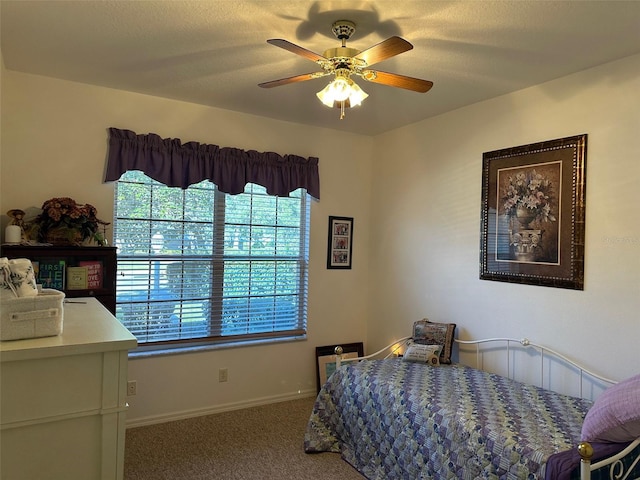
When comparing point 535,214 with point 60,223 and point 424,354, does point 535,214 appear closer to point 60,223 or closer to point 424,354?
point 424,354

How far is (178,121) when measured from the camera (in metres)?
3.59

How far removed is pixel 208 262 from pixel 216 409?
1.25 metres

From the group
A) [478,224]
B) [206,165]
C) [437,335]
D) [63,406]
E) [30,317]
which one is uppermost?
[206,165]

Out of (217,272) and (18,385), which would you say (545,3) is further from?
(217,272)

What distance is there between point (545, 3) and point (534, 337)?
2055 millimetres

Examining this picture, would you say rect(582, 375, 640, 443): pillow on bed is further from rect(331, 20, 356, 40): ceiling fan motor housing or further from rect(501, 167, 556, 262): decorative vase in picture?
rect(331, 20, 356, 40): ceiling fan motor housing

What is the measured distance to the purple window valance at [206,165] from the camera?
11.0 feet

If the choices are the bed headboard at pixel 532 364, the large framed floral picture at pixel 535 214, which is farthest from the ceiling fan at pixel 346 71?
the bed headboard at pixel 532 364

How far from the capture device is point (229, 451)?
3.10 m

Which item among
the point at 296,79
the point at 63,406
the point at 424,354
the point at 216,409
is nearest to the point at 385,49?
the point at 296,79

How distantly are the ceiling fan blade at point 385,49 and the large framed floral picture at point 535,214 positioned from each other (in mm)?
1575

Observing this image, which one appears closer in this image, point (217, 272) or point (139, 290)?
point (139, 290)

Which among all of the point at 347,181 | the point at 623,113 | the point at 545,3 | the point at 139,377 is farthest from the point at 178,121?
the point at 623,113

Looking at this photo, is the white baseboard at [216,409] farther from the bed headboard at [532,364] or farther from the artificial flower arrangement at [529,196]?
the artificial flower arrangement at [529,196]
